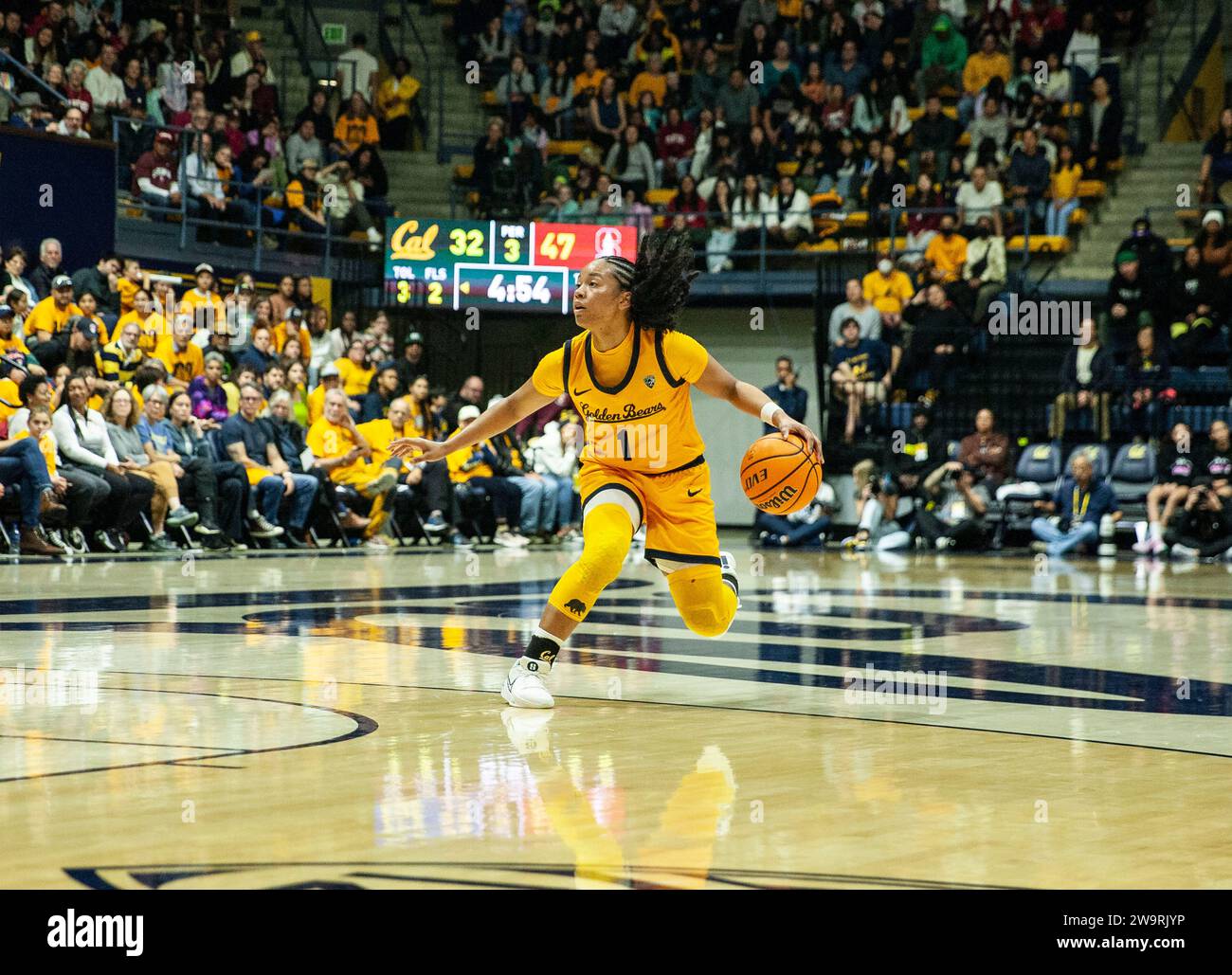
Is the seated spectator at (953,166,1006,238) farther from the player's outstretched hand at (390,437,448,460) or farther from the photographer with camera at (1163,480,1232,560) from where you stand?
the player's outstretched hand at (390,437,448,460)

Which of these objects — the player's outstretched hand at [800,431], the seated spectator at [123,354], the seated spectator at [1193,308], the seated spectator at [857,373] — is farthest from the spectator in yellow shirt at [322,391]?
the player's outstretched hand at [800,431]

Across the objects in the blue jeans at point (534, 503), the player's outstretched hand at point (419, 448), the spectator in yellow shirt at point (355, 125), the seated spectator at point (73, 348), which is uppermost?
the spectator in yellow shirt at point (355, 125)

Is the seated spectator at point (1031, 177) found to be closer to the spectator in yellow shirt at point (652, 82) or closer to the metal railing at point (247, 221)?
the spectator in yellow shirt at point (652, 82)

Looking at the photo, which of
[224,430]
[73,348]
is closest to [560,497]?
[224,430]

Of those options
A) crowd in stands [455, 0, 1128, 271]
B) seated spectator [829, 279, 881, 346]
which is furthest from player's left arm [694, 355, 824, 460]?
crowd in stands [455, 0, 1128, 271]

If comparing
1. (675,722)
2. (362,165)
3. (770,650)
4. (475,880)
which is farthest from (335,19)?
(475,880)

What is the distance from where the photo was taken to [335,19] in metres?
24.1

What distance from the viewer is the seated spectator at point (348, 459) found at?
15.3 m

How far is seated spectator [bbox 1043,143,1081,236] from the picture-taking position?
68.3 feet

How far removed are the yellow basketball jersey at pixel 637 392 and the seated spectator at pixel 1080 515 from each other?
446 inches

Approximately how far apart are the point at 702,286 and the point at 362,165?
4.72m

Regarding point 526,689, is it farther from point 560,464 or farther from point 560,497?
point 560,464

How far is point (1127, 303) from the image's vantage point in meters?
18.9

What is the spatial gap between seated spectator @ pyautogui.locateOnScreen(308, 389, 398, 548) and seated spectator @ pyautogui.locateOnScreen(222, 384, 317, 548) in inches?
16.5
